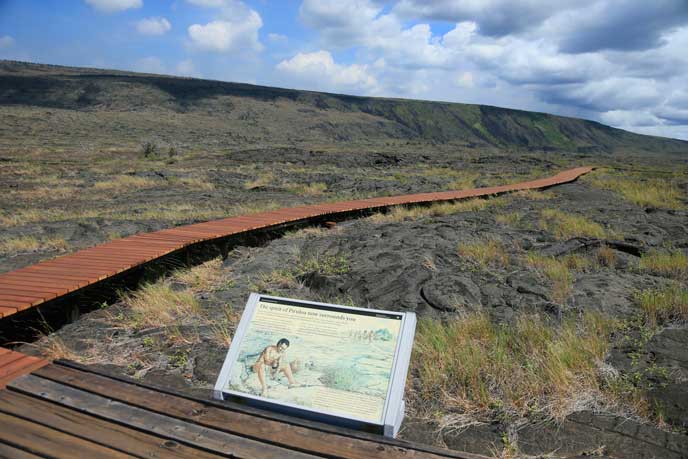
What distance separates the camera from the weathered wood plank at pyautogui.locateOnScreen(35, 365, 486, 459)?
2246 mm

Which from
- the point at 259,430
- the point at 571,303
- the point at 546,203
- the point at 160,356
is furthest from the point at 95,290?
the point at 546,203

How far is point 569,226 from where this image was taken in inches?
334

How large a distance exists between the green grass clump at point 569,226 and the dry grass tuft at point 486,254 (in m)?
1.90

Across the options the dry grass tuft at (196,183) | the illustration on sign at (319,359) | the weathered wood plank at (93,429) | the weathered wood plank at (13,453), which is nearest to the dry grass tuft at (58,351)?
the weathered wood plank at (93,429)

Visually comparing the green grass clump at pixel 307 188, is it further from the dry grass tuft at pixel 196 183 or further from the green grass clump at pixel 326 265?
the green grass clump at pixel 326 265

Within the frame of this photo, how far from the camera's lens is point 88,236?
845cm

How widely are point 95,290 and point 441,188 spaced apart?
13317 mm

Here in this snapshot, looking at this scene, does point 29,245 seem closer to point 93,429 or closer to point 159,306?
point 159,306

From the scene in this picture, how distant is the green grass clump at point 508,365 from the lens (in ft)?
9.93

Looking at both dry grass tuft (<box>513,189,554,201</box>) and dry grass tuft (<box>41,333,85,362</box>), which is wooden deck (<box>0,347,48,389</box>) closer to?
dry grass tuft (<box>41,333,85,362</box>)

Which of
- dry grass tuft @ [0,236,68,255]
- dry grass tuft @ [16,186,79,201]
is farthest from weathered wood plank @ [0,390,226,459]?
dry grass tuft @ [16,186,79,201]

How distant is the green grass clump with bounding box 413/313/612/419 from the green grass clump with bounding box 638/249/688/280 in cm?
223

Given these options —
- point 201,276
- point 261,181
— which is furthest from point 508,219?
point 261,181

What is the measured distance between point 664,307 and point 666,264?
1837mm
